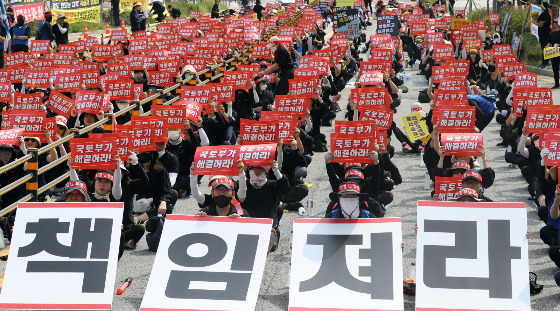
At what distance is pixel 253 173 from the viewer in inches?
509

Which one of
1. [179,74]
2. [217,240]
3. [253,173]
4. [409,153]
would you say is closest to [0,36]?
[179,74]

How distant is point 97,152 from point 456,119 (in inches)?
226

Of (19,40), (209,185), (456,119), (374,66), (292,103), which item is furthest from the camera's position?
(19,40)

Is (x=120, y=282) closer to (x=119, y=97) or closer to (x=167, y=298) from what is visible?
(x=167, y=298)

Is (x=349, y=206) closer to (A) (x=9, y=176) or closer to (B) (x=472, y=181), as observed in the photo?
(B) (x=472, y=181)

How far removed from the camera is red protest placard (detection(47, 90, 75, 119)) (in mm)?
17031

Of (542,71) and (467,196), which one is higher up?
(467,196)

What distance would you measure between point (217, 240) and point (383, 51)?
1621 cm

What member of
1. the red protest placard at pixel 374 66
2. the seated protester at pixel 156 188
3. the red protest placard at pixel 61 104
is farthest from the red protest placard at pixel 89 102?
the red protest placard at pixel 374 66

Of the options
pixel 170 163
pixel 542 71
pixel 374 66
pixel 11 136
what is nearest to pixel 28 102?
pixel 11 136

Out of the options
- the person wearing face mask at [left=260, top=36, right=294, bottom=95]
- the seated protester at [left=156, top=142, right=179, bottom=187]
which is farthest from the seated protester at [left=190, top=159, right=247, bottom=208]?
the person wearing face mask at [left=260, top=36, right=294, bottom=95]

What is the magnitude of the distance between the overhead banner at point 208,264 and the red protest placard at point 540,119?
7.13m

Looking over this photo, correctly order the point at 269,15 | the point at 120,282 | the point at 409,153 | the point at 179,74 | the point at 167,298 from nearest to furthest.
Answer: the point at 167,298 < the point at 120,282 < the point at 409,153 < the point at 179,74 < the point at 269,15

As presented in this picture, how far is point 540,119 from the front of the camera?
15.7 m
